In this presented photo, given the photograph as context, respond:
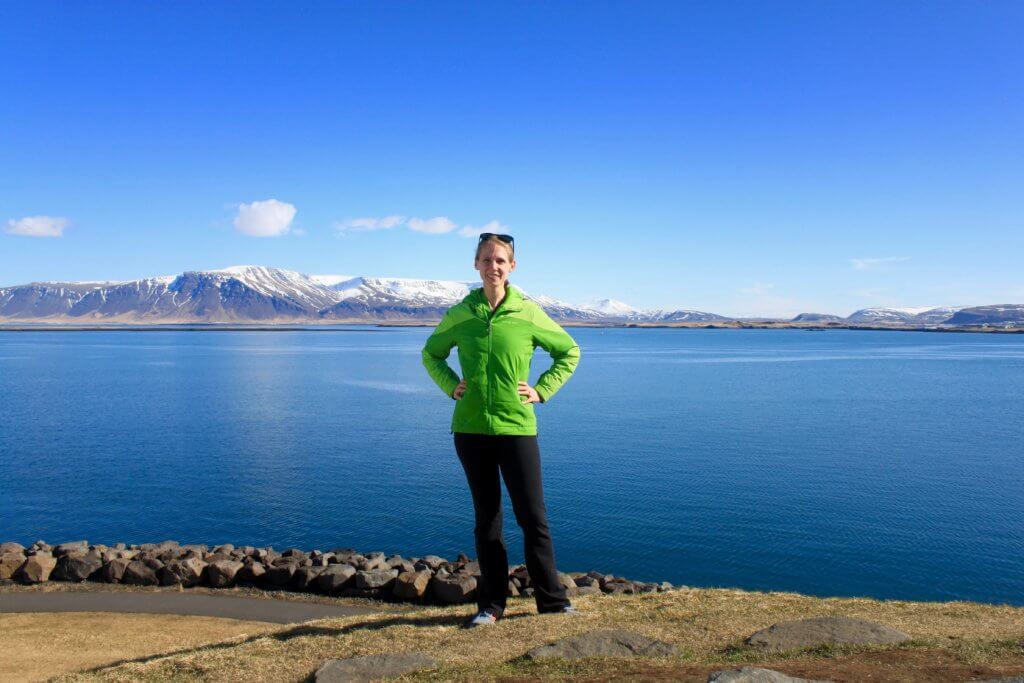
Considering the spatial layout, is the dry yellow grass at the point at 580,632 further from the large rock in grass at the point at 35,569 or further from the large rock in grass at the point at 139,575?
the large rock in grass at the point at 35,569

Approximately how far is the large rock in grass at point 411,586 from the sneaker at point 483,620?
4.74m

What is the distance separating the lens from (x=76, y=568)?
48.4ft

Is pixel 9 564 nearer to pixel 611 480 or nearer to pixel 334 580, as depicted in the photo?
pixel 334 580

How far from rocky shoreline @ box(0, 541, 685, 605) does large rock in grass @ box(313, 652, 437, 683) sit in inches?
214

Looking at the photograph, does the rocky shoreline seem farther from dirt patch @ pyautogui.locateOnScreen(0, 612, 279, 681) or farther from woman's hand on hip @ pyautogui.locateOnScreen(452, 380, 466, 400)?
woman's hand on hip @ pyautogui.locateOnScreen(452, 380, 466, 400)

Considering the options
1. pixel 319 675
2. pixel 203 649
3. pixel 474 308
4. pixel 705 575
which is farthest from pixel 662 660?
pixel 705 575

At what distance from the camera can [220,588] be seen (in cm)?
1439

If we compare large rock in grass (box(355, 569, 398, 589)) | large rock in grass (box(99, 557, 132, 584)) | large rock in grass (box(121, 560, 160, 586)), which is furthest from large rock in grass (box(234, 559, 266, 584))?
large rock in grass (box(99, 557, 132, 584))

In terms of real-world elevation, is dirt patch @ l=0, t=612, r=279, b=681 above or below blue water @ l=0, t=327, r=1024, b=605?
above

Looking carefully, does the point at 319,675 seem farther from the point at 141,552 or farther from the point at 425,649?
the point at 141,552

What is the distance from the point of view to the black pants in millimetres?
7738

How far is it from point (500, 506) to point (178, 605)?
7859 millimetres

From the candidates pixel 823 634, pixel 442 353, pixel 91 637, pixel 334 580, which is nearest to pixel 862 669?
pixel 823 634

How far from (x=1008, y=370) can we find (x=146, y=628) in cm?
10970
